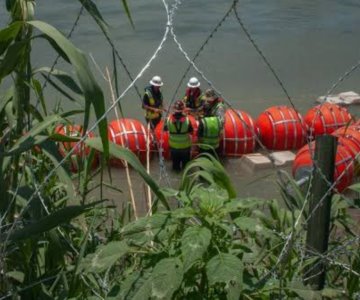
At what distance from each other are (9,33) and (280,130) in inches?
283

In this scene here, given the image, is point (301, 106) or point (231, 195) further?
point (301, 106)

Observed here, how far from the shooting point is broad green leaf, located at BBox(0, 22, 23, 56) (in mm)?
1680

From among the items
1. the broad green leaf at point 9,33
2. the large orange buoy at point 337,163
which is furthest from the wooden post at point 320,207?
the large orange buoy at point 337,163

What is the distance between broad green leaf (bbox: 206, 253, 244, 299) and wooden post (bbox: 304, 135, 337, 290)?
1.56 feet

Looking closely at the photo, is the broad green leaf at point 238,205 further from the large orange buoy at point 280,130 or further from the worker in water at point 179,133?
the large orange buoy at point 280,130

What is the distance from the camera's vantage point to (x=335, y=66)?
1347 centimetres

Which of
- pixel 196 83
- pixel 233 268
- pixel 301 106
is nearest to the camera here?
pixel 233 268

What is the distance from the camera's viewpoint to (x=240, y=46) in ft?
47.9

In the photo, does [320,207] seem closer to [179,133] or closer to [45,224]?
[45,224]

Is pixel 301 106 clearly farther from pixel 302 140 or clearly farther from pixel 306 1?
pixel 306 1

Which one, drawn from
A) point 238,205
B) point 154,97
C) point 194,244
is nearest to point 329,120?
point 154,97

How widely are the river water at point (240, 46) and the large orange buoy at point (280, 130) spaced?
1.88 metres

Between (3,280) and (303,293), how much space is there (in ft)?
2.75

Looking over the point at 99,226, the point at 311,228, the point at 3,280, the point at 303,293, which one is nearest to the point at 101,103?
the point at 3,280
